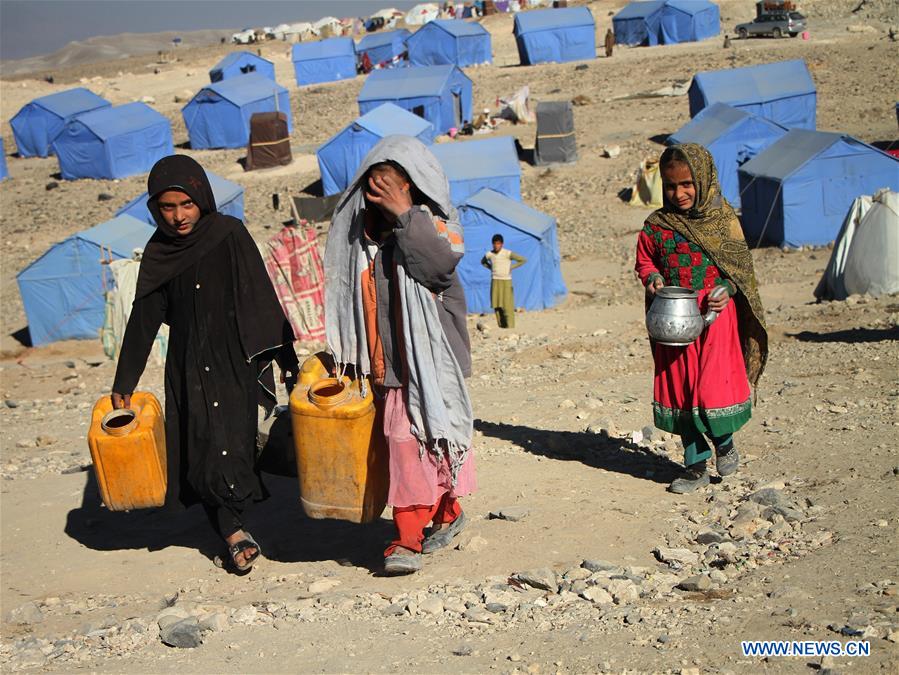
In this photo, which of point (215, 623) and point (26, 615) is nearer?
point (215, 623)

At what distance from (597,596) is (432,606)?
0.53 m

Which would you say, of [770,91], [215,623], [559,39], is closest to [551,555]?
[215,623]

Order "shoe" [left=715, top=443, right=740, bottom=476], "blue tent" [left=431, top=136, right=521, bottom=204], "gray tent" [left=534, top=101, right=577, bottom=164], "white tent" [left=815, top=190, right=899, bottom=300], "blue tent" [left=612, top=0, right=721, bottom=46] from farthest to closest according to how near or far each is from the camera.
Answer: "blue tent" [left=612, top=0, right=721, bottom=46]
"gray tent" [left=534, top=101, right=577, bottom=164]
"blue tent" [left=431, top=136, right=521, bottom=204]
"white tent" [left=815, top=190, right=899, bottom=300]
"shoe" [left=715, top=443, right=740, bottom=476]

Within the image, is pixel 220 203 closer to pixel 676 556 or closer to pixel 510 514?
pixel 510 514

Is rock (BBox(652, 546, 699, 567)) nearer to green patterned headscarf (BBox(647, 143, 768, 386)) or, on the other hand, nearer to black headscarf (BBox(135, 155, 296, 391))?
green patterned headscarf (BBox(647, 143, 768, 386))

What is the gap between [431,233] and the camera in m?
3.33

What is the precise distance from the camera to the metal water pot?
4.04 meters

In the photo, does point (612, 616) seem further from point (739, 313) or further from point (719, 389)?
point (739, 313)

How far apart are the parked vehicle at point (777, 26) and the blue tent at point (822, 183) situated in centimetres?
2185

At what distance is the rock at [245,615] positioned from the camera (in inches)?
132

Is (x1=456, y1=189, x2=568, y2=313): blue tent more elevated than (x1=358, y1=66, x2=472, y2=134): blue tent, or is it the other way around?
(x1=358, y1=66, x2=472, y2=134): blue tent

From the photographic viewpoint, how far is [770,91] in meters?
20.6

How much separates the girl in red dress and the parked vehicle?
110 ft

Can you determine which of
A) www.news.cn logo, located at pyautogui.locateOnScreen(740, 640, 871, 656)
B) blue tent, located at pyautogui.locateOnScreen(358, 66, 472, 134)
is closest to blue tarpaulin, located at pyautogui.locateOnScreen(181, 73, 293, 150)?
blue tent, located at pyautogui.locateOnScreen(358, 66, 472, 134)
